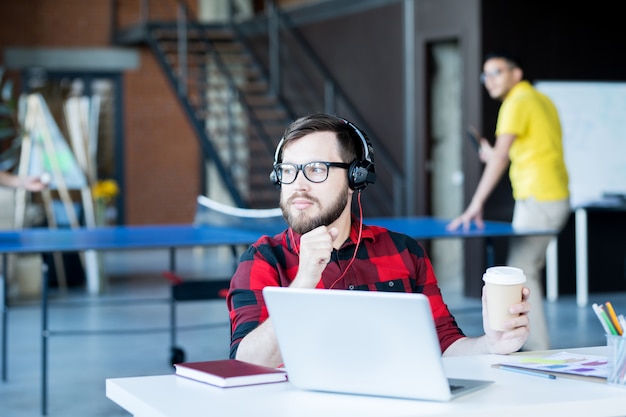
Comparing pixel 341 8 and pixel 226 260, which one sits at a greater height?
pixel 341 8

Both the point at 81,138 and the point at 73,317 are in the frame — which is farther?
the point at 81,138

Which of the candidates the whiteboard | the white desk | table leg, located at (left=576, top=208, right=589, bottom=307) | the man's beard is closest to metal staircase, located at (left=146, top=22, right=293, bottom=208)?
the whiteboard

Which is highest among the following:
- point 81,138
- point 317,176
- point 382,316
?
point 81,138

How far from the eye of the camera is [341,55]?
10.1 m

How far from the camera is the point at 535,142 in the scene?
5668 millimetres

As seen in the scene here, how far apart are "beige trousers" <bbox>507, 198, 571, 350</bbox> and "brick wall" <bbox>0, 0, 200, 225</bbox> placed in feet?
28.8

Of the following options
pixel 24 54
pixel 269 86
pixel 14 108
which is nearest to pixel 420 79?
pixel 269 86

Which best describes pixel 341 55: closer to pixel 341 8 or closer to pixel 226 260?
pixel 341 8

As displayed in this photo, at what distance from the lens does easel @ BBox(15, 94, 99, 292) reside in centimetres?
866

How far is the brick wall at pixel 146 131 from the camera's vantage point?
1370 cm

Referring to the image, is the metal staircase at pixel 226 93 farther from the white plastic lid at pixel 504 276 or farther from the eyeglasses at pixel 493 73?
the white plastic lid at pixel 504 276

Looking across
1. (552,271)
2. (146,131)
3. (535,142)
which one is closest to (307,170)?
(535,142)

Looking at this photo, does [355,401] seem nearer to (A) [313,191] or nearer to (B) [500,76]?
(A) [313,191]

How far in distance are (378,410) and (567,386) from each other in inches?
14.9
